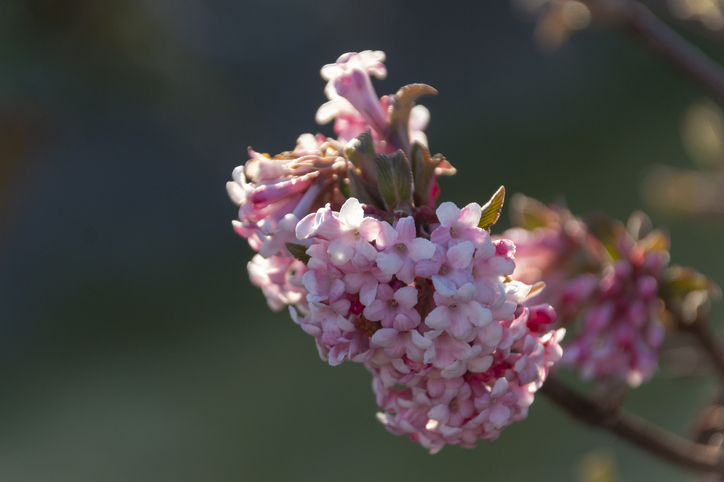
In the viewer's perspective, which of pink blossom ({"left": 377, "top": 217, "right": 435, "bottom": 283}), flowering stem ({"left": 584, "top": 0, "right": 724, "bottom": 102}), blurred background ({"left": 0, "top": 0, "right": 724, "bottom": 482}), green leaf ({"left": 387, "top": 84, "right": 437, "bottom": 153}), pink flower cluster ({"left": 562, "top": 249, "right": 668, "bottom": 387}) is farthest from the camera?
blurred background ({"left": 0, "top": 0, "right": 724, "bottom": 482})

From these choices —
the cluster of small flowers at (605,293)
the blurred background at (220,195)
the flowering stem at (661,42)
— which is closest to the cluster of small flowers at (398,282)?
the cluster of small flowers at (605,293)

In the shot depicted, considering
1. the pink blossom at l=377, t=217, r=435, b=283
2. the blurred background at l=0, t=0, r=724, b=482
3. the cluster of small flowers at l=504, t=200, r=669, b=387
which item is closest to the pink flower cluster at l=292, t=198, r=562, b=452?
the pink blossom at l=377, t=217, r=435, b=283

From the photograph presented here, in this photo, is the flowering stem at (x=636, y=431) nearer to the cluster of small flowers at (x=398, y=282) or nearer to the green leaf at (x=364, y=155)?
the cluster of small flowers at (x=398, y=282)

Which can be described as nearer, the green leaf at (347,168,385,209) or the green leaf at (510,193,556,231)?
the green leaf at (347,168,385,209)

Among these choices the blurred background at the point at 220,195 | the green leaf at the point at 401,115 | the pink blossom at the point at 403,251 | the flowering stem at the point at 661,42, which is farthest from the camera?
the blurred background at the point at 220,195

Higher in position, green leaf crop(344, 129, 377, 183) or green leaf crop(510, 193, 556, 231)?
green leaf crop(344, 129, 377, 183)

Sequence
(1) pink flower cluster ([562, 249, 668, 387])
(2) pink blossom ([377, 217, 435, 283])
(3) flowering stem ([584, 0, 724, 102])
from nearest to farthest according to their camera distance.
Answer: (2) pink blossom ([377, 217, 435, 283])
(1) pink flower cluster ([562, 249, 668, 387])
(3) flowering stem ([584, 0, 724, 102])

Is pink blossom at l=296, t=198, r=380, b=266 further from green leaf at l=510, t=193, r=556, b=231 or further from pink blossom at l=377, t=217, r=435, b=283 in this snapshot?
green leaf at l=510, t=193, r=556, b=231
